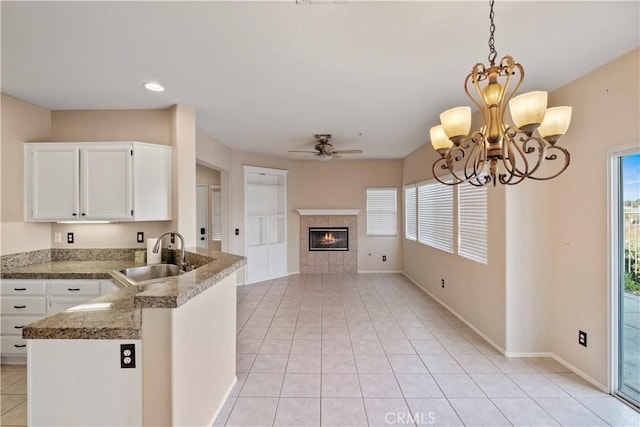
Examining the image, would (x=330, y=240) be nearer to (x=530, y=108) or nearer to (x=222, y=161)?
(x=222, y=161)

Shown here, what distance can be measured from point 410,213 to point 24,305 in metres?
6.15

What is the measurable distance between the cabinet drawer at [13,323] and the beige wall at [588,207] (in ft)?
17.0

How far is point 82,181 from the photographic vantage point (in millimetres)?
2953

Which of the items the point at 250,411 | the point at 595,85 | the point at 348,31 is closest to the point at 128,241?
the point at 250,411

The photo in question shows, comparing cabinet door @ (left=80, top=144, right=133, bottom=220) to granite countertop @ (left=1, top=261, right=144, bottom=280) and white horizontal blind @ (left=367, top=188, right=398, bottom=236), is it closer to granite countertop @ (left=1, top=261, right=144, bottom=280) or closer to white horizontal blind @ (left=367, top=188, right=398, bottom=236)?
granite countertop @ (left=1, top=261, right=144, bottom=280)

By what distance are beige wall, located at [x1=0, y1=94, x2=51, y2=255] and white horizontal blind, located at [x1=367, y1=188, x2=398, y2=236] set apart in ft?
19.1

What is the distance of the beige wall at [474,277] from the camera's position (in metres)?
3.00

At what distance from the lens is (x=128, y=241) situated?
332 cm

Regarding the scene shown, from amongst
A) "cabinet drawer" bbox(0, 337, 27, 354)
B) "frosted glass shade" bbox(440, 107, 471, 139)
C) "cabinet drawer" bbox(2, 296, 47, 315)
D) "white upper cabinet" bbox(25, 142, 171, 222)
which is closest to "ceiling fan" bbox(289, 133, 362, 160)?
"white upper cabinet" bbox(25, 142, 171, 222)

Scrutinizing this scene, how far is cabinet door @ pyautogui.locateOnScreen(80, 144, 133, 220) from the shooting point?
2.94 metres

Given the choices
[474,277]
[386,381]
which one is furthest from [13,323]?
[474,277]

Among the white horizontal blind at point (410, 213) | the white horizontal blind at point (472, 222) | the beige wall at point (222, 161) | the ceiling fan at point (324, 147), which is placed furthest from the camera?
the white horizontal blind at point (410, 213)

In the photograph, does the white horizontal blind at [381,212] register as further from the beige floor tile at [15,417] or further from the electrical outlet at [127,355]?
the beige floor tile at [15,417]

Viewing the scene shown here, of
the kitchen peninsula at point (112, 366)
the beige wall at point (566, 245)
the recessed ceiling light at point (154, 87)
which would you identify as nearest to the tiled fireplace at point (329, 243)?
the beige wall at point (566, 245)
